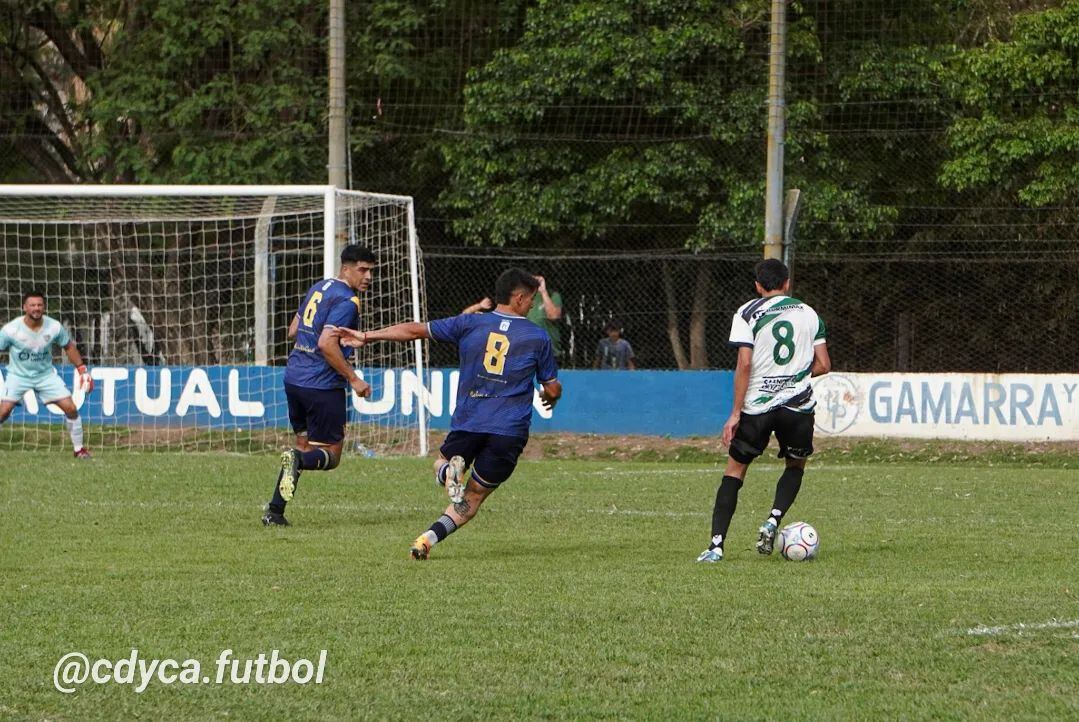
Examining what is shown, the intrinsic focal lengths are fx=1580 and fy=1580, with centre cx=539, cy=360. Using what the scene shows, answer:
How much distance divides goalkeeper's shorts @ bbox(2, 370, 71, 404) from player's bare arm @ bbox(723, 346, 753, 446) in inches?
412

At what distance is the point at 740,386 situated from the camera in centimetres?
928

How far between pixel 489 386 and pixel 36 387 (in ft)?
32.3

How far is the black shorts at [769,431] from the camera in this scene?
936cm

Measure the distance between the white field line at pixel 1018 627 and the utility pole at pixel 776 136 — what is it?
47.9ft

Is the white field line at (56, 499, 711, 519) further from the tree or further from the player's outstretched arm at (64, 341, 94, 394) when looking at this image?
the tree

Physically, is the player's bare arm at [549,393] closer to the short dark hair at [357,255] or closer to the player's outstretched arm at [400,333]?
the player's outstretched arm at [400,333]

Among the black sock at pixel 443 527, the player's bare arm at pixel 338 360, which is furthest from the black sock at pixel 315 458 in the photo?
the black sock at pixel 443 527

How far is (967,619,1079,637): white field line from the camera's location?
21.2ft

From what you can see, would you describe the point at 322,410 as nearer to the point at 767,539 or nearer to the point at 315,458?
the point at 315,458

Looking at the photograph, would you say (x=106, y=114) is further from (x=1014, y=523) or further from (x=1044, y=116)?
(x=1014, y=523)

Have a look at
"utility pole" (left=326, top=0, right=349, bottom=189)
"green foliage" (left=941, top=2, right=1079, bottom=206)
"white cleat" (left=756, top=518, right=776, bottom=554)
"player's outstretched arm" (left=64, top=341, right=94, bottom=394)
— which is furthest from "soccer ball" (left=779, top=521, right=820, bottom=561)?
"green foliage" (left=941, top=2, right=1079, bottom=206)

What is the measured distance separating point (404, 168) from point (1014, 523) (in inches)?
693

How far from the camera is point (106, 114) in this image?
86.1 ft

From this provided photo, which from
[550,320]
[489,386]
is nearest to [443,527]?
[489,386]
